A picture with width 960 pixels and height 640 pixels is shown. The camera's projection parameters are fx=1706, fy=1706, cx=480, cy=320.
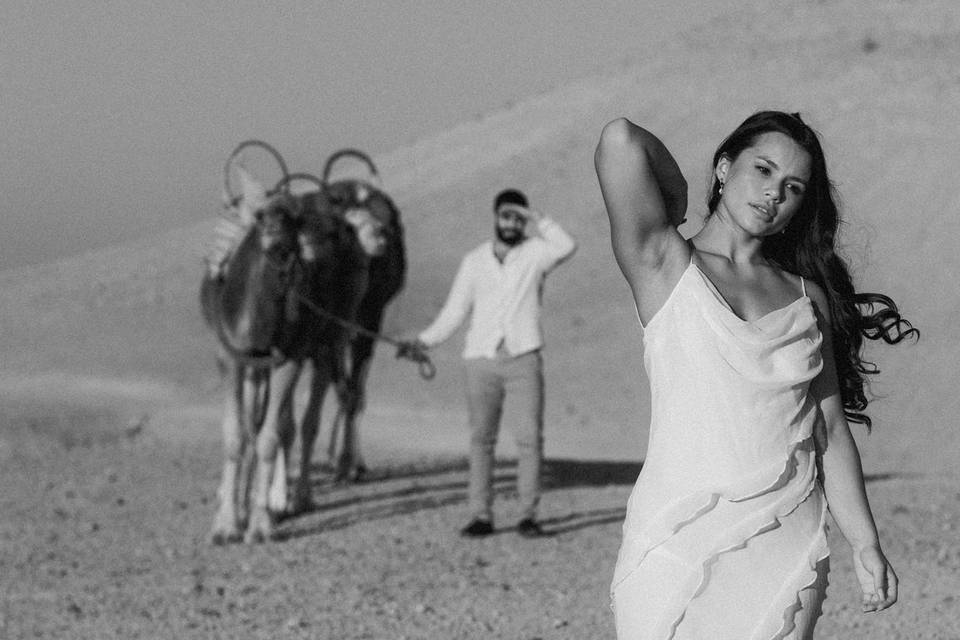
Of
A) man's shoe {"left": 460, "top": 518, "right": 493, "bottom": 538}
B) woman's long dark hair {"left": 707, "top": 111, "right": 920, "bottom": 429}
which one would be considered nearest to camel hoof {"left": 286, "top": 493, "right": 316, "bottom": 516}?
man's shoe {"left": 460, "top": 518, "right": 493, "bottom": 538}

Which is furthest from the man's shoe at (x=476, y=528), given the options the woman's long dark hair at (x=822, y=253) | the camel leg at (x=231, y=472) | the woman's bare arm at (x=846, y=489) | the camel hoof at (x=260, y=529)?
the woman's bare arm at (x=846, y=489)

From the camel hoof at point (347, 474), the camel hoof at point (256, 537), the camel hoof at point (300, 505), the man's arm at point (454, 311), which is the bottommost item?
the camel hoof at point (256, 537)

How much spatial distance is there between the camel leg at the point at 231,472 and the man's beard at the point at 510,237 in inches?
80.7

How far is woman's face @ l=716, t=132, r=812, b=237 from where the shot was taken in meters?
4.27

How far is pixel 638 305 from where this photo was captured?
4.14 m

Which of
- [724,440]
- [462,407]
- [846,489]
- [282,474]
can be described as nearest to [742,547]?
[724,440]

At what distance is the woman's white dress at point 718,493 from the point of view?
3.95m

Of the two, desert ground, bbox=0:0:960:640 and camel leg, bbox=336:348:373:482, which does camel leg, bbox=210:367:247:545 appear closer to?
desert ground, bbox=0:0:960:640

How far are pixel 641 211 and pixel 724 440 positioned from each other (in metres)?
0.58

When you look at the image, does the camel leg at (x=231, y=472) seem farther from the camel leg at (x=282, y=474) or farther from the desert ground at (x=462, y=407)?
the camel leg at (x=282, y=474)

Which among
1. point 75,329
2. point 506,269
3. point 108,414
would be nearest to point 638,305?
point 506,269

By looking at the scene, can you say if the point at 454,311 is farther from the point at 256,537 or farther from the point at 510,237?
the point at 256,537

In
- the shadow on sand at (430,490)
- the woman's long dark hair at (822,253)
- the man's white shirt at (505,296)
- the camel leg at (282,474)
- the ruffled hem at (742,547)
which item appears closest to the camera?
the ruffled hem at (742,547)

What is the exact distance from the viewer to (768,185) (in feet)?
14.0
